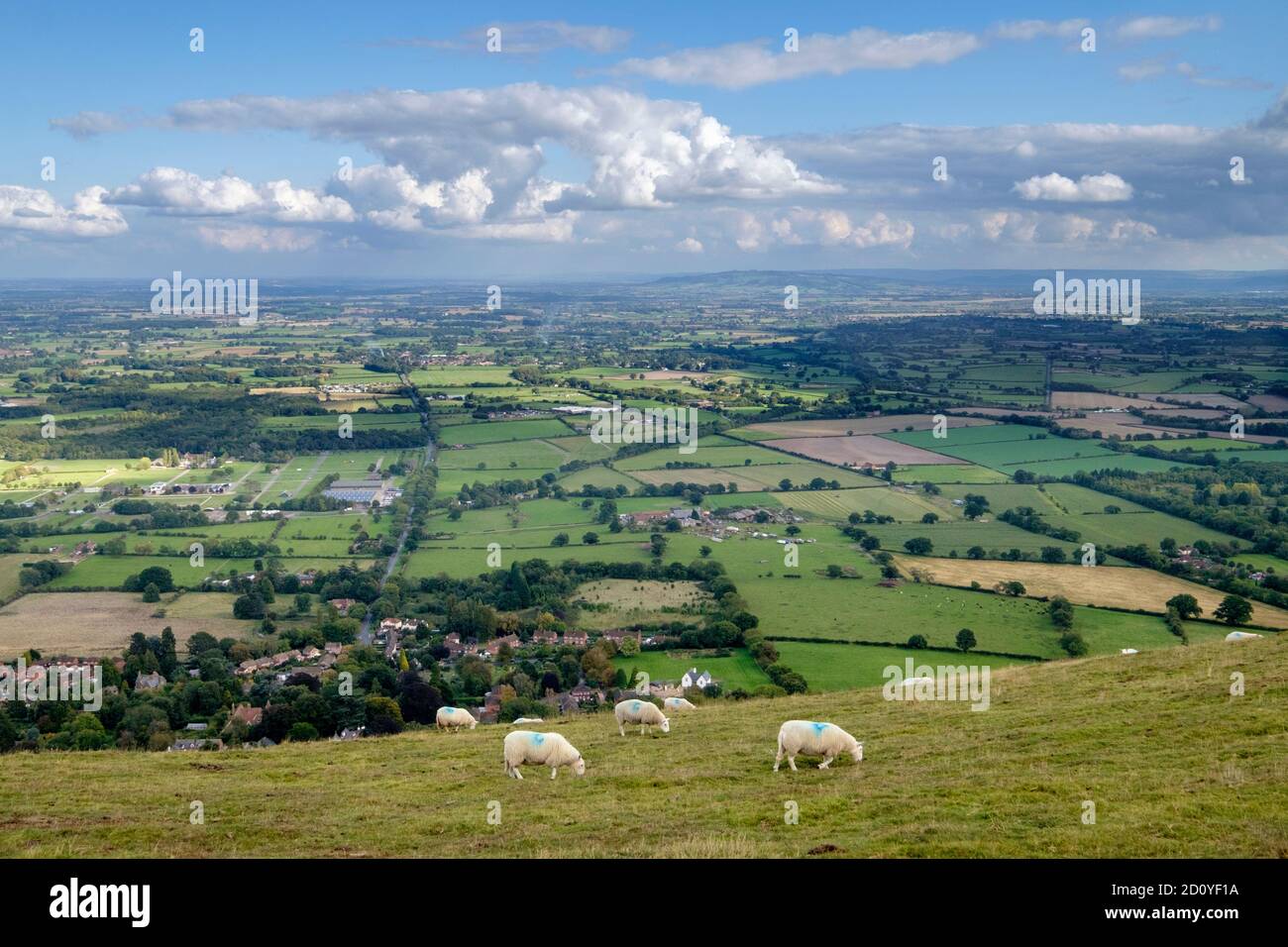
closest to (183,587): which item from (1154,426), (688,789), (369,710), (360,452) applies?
(369,710)

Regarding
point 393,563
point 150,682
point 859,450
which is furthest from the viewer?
point 859,450

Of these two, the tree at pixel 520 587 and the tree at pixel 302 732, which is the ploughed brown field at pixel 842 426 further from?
the tree at pixel 302 732

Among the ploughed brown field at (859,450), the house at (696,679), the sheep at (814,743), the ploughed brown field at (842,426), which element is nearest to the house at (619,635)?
the house at (696,679)

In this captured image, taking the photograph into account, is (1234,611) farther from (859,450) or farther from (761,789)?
(859,450)

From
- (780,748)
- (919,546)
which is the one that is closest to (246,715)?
(780,748)

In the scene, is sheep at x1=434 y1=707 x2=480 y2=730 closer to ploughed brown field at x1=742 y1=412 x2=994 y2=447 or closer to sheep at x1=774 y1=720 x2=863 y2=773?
sheep at x1=774 y1=720 x2=863 y2=773

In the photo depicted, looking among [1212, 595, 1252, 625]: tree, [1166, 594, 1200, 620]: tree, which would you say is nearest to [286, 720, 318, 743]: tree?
[1166, 594, 1200, 620]: tree
